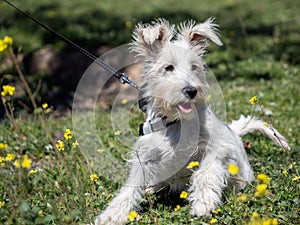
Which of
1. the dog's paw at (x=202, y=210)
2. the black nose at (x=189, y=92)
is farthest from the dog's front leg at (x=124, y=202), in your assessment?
the black nose at (x=189, y=92)

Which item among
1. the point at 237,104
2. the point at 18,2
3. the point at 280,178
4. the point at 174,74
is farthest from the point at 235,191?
the point at 18,2

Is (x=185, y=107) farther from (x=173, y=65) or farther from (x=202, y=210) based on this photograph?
(x=202, y=210)

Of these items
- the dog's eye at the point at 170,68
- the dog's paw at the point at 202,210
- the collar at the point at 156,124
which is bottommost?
the dog's paw at the point at 202,210

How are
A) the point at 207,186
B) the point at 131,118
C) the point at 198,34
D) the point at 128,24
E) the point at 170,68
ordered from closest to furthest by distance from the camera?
1. the point at 207,186
2. the point at 170,68
3. the point at 198,34
4. the point at 131,118
5. the point at 128,24

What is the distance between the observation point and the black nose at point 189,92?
3.47 meters

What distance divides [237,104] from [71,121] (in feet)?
7.57

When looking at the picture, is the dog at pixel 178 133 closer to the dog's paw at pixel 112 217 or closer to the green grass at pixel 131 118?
the dog's paw at pixel 112 217

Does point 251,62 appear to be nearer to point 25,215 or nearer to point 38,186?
point 38,186

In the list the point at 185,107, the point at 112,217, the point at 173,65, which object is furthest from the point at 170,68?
the point at 112,217

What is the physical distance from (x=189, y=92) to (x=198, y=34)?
734 mm

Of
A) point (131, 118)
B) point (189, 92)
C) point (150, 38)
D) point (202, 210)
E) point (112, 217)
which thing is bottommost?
point (112, 217)

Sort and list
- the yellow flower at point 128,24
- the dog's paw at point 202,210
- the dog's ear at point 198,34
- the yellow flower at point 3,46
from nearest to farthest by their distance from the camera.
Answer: the yellow flower at point 3,46
the dog's paw at point 202,210
the dog's ear at point 198,34
the yellow flower at point 128,24

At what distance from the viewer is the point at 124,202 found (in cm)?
373

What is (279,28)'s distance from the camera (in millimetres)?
10391
